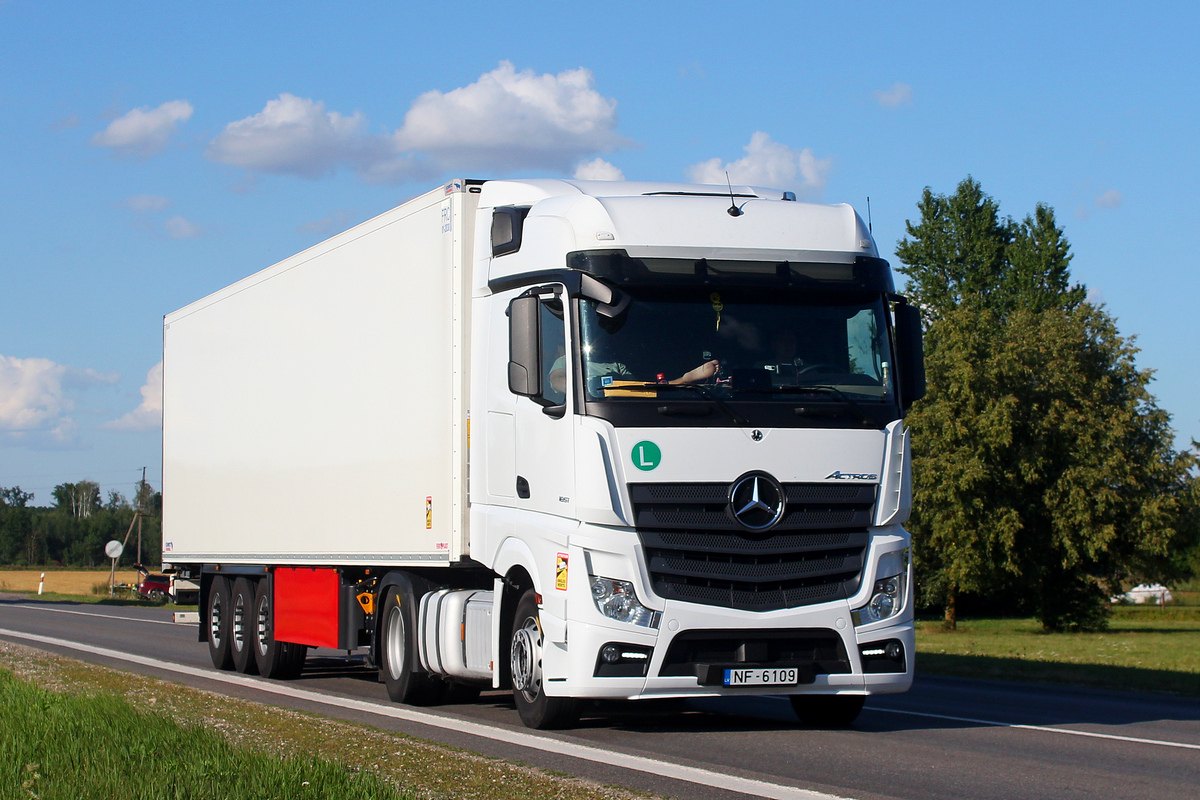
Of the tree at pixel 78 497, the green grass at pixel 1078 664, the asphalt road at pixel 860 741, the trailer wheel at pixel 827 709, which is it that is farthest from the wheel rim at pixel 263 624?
the tree at pixel 78 497

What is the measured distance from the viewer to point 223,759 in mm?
7672

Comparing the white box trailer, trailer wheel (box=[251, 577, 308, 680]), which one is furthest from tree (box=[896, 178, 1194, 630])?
trailer wheel (box=[251, 577, 308, 680])

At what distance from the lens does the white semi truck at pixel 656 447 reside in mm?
9578

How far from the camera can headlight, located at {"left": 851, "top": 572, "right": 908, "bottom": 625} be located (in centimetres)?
993

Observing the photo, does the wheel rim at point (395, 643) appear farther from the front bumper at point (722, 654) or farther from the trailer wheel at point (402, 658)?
the front bumper at point (722, 654)

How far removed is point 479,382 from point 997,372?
1483 inches

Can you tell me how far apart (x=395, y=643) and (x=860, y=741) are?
4723mm

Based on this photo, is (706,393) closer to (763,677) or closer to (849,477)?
(849,477)

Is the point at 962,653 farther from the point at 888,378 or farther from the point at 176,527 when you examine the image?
the point at 888,378

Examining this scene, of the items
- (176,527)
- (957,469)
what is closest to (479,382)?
(176,527)

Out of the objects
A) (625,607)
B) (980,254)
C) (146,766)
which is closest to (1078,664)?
(625,607)

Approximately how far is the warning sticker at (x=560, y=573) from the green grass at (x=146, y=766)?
7.71 ft

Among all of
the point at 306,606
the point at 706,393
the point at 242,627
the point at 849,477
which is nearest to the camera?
the point at 706,393

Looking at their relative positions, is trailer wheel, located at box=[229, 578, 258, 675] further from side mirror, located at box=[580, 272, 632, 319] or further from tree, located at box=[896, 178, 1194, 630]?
tree, located at box=[896, 178, 1194, 630]
